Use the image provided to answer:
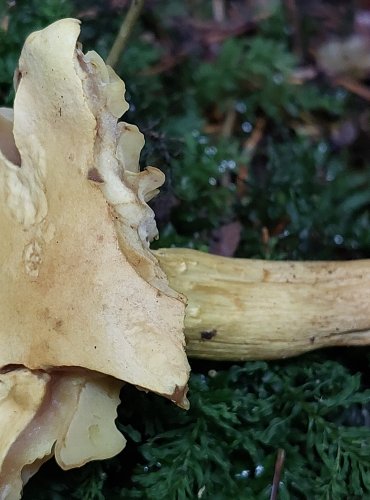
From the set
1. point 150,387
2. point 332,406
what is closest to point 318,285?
point 332,406

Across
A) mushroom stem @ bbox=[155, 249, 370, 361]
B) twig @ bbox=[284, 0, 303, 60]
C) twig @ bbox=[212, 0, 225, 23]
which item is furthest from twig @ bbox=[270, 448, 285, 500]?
twig @ bbox=[212, 0, 225, 23]

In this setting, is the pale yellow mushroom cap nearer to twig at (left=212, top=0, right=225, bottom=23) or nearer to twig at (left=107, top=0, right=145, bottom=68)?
twig at (left=107, top=0, right=145, bottom=68)

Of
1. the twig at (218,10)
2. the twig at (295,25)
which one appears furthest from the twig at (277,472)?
the twig at (218,10)

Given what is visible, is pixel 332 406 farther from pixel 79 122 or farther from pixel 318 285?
pixel 79 122

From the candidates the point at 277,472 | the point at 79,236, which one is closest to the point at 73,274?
the point at 79,236

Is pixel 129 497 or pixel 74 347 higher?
pixel 74 347

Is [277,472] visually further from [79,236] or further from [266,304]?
[79,236]

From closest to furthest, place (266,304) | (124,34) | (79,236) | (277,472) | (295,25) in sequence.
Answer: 1. (79,236)
2. (266,304)
3. (277,472)
4. (124,34)
5. (295,25)
